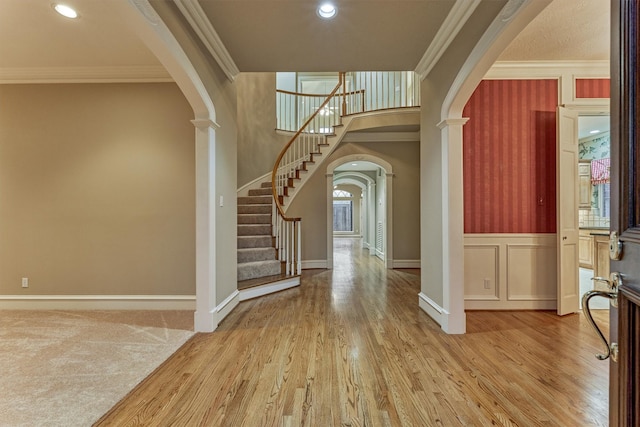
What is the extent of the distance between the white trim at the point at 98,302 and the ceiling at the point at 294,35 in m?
2.59

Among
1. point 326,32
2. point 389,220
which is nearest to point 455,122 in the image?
point 326,32

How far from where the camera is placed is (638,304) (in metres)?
0.66

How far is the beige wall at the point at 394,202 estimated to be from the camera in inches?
237

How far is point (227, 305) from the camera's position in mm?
3227

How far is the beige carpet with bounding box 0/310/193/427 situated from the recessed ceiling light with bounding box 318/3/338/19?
302 centimetres

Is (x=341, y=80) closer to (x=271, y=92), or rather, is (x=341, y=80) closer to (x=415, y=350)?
(x=271, y=92)

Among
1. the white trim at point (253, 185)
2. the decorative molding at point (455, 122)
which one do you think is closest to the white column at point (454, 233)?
the decorative molding at point (455, 122)

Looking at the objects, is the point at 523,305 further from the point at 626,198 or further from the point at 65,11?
the point at 65,11

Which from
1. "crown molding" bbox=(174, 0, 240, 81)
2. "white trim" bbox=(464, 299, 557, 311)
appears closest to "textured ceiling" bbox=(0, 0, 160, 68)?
"crown molding" bbox=(174, 0, 240, 81)

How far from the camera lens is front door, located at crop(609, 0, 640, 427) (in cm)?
69

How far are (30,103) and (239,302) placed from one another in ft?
11.0

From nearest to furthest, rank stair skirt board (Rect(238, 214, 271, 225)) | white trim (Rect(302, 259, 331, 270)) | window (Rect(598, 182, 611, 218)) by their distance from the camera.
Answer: stair skirt board (Rect(238, 214, 271, 225)) → window (Rect(598, 182, 611, 218)) → white trim (Rect(302, 259, 331, 270))

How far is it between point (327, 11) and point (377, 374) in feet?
9.18

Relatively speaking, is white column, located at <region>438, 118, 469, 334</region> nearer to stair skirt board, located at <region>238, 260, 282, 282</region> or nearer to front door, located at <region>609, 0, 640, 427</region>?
front door, located at <region>609, 0, 640, 427</region>
